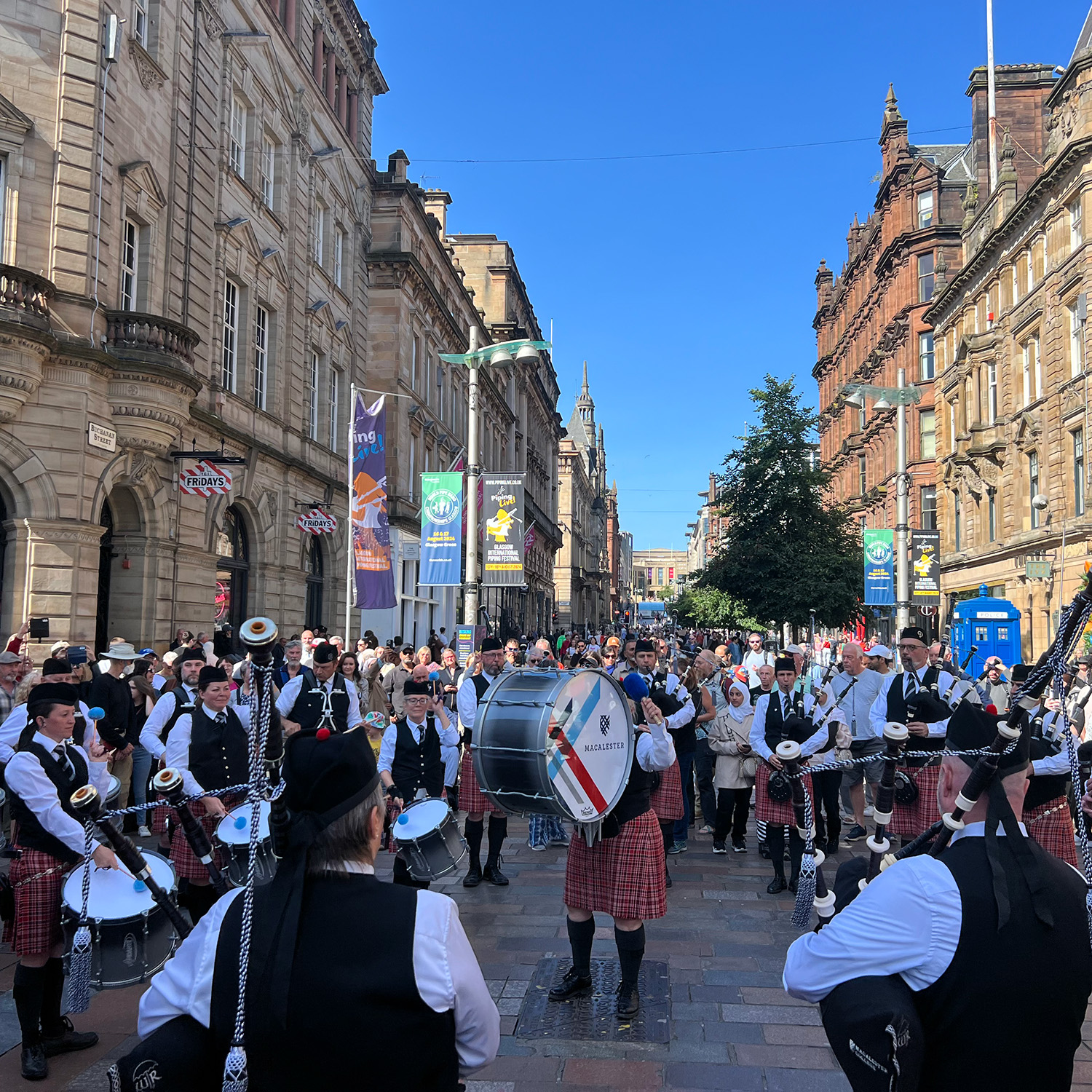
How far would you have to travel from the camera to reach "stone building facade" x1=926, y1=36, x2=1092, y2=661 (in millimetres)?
30047

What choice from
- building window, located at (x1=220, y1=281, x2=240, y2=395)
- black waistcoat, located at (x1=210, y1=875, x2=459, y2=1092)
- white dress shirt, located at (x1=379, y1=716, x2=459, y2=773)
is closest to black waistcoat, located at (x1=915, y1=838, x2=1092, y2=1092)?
black waistcoat, located at (x1=210, y1=875, x2=459, y2=1092)

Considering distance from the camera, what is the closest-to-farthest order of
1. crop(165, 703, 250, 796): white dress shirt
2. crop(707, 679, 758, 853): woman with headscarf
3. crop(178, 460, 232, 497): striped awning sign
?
crop(165, 703, 250, 796): white dress shirt, crop(707, 679, 758, 853): woman with headscarf, crop(178, 460, 232, 497): striped awning sign

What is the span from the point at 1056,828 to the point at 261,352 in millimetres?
20388

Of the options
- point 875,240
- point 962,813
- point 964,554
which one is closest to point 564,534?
point 875,240

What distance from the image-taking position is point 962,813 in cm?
252

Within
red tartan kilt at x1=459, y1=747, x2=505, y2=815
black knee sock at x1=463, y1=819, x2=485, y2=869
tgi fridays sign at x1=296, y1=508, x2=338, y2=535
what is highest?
tgi fridays sign at x1=296, y1=508, x2=338, y2=535

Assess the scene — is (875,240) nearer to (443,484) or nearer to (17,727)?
(443,484)

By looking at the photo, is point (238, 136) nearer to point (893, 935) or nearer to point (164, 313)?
point (164, 313)

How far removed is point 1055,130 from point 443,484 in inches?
1056

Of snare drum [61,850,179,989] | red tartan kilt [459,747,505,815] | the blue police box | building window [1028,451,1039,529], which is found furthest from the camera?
building window [1028,451,1039,529]

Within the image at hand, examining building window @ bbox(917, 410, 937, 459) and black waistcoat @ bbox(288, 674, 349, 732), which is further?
building window @ bbox(917, 410, 937, 459)

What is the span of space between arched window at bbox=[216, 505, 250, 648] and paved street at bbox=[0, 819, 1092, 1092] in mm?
13700

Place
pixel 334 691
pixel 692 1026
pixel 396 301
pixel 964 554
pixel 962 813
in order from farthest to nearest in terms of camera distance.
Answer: pixel 964 554 → pixel 396 301 → pixel 334 691 → pixel 692 1026 → pixel 962 813

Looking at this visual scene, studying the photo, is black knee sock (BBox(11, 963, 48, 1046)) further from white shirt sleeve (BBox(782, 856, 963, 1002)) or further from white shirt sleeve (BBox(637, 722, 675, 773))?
white shirt sleeve (BBox(782, 856, 963, 1002))
